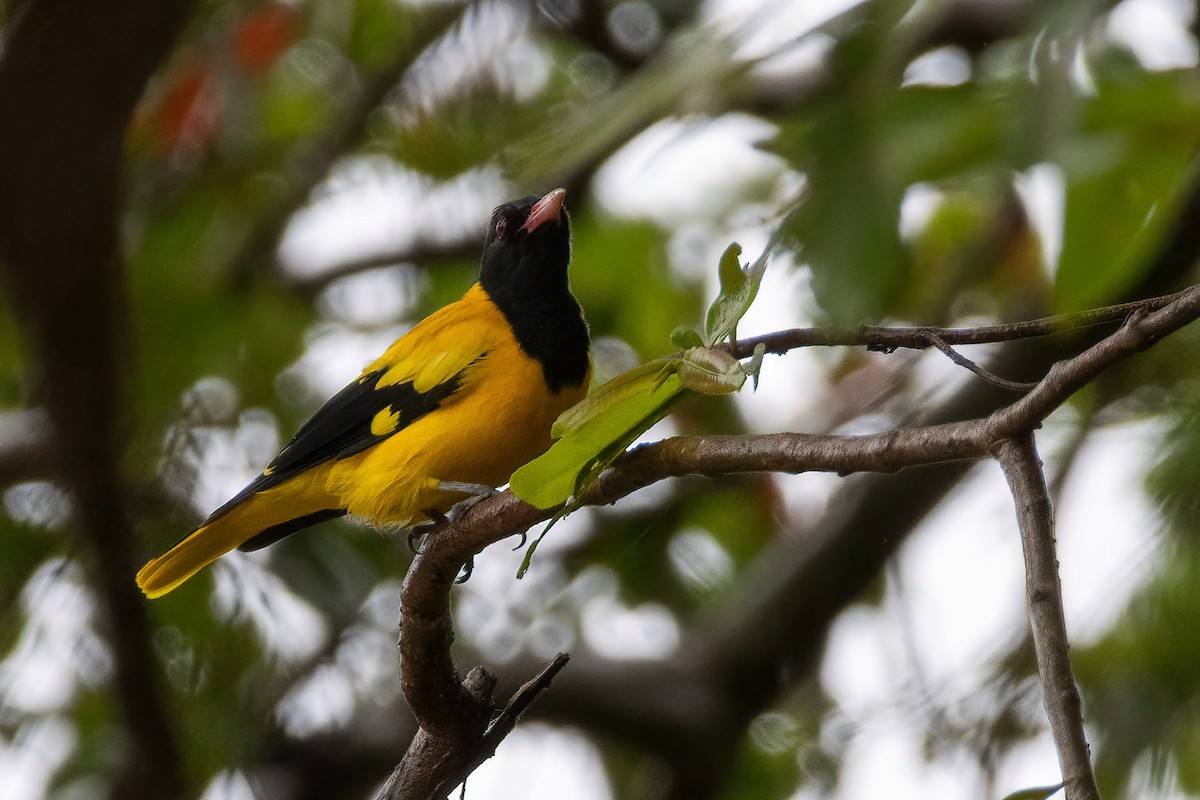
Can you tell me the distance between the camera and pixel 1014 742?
12.1ft

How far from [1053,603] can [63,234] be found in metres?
3.20

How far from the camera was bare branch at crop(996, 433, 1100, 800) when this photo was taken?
1.51 meters

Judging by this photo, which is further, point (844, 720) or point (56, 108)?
point (844, 720)

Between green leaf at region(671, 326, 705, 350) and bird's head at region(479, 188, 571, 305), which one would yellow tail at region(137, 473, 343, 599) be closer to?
bird's head at region(479, 188, 571, 305)

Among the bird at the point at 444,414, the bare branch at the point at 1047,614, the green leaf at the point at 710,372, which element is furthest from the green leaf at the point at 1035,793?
the bird at the point at 444,414

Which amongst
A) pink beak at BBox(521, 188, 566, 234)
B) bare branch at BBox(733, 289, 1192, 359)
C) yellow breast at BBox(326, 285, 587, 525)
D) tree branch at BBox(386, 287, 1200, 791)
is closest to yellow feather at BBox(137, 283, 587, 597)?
yellow breast at BBox(326, 285, 587, 525)

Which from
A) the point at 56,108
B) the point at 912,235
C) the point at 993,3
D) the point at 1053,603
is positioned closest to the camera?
the point at 1053,603

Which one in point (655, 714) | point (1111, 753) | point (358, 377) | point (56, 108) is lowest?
point (655, 714)

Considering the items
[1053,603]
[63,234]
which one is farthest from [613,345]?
[1053,603]

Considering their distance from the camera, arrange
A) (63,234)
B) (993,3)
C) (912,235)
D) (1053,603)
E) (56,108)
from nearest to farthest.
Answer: (1053,603)
(56,108)
(63,234)
(993,3)
(912,235)

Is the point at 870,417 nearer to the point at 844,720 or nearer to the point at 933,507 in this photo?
the point at 933,507

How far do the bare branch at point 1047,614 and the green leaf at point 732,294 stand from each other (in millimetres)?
417

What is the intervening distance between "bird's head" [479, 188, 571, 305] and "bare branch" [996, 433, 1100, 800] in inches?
105

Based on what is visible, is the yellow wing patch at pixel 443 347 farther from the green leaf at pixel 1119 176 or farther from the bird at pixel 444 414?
Result: the green leaf at pixel 1119 176
